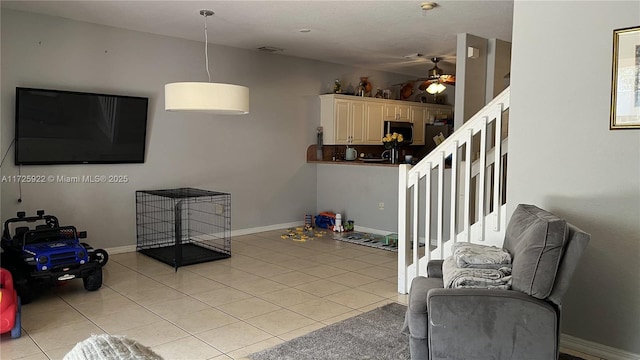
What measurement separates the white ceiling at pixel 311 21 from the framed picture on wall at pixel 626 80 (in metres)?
1.83

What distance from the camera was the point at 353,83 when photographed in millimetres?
8227

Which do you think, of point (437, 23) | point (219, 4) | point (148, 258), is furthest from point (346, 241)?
point (219, 4)

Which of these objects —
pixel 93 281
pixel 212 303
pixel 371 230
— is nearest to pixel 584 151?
pixel 212 303

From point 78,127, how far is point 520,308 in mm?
4738

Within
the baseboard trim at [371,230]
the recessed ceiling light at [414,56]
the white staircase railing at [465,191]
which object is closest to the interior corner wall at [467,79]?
the recessed ceiling light at [414,56]

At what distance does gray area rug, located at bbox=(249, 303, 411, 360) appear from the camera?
2963 millimetres

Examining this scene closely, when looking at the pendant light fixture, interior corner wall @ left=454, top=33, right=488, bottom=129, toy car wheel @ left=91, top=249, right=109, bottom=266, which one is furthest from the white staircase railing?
toy car wheel @ left=91, top=249, right=109, bottom=266

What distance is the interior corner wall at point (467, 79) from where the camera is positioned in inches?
231

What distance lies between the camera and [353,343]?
315 cm

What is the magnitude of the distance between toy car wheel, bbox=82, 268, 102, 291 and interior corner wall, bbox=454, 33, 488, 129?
14.0ft

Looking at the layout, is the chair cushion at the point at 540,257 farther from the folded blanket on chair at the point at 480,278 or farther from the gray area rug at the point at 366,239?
the gray area rug at the point at 366,239

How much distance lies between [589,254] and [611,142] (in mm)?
698

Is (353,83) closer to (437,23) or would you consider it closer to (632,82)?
(437,23)

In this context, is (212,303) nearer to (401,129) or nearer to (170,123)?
(170,123)
